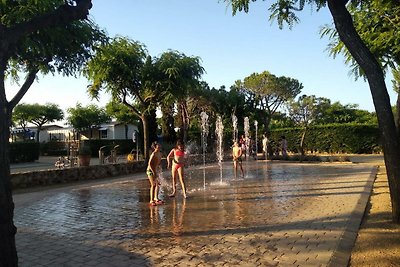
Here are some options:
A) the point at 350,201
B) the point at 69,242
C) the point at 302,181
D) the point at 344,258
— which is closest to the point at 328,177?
the point at 302,181

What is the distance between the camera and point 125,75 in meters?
19.5

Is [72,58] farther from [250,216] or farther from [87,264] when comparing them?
[87,264]

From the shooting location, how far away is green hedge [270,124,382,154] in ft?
109

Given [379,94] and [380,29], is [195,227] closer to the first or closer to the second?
[379,94]

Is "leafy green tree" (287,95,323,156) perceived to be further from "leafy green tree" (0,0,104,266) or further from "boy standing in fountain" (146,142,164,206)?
"boy standing in fountain" (146,142,164,206)

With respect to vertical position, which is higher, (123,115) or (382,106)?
(123,115)

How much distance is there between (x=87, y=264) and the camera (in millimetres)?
5016

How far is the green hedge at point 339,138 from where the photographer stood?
3308 centimetres

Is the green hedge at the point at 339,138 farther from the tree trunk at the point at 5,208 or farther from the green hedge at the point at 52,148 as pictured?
the tree trunk at the point at 5,208

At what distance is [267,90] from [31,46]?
34587mm

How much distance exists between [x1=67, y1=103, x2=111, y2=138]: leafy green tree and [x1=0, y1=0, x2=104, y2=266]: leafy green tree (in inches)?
1547

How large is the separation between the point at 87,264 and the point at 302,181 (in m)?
10.5

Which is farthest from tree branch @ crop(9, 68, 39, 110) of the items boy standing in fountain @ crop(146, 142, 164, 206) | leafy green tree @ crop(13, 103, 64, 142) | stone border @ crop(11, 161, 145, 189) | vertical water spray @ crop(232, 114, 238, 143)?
leafy green tree @ crop(13, 103, 64, 142)

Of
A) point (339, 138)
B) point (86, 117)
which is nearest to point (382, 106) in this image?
point (339, 138)
